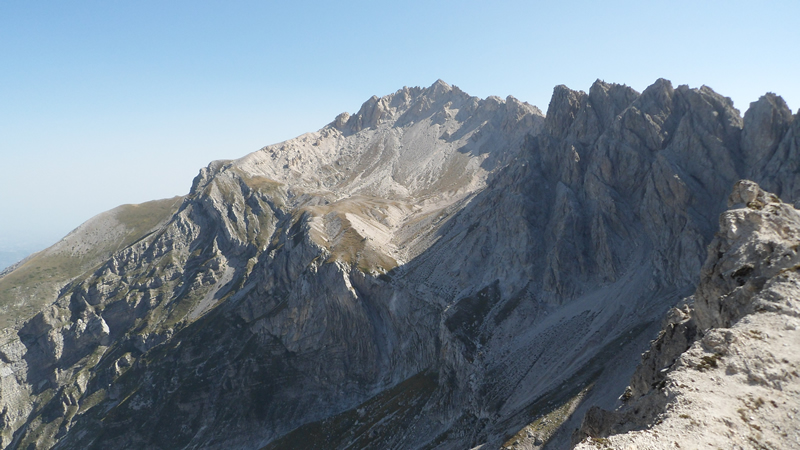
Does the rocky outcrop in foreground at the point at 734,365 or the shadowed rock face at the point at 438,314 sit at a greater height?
the rocky outcrop in foreground at the point at 734,365

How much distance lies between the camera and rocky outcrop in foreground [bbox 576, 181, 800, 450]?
19891mm

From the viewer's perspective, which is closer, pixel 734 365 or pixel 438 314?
pixel 734 365

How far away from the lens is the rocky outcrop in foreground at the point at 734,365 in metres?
19.9

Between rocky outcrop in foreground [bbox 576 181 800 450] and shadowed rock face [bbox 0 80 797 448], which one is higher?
rocky outcrop in foreground [bbox 576 181 800 450]

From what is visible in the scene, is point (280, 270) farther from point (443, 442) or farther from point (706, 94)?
point (706, 94)

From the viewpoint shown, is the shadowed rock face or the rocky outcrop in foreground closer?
the rocky outcrop in foreground

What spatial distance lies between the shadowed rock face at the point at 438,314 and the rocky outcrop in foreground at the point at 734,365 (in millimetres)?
37815

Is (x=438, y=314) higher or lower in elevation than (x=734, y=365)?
lower

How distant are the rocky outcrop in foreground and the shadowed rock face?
124ft

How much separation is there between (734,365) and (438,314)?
307ft

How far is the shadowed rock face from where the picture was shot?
3445 inches

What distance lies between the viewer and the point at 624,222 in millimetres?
107312

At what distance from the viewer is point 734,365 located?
76.3 ft

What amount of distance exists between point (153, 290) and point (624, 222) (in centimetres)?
19496
